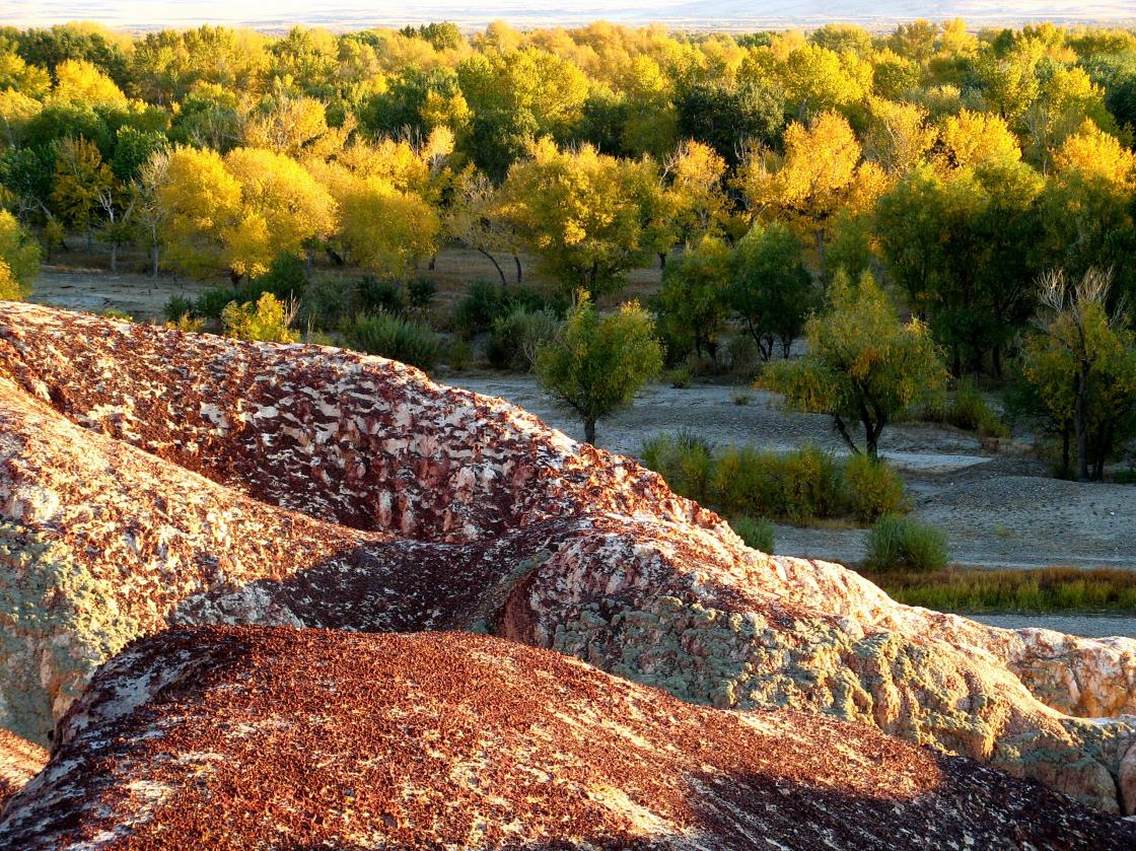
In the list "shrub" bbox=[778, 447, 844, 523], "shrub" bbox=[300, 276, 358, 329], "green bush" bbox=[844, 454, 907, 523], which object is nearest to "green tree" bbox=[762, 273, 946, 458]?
"shrub" bbox=[778, 447, 844, 523]

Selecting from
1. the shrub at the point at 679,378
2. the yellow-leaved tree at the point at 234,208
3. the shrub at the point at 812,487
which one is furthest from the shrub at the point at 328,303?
the shrub at the point at 812,487

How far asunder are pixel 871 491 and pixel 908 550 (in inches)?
241

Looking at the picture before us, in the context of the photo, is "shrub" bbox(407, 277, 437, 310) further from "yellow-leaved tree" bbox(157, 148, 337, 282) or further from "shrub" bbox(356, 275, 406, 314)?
"yellow-leaved tree" bbox(157, 148, 337, 282)

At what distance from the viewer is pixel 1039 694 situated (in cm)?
1243

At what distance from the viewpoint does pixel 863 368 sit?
132 ft

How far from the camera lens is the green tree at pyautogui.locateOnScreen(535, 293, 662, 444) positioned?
142ft

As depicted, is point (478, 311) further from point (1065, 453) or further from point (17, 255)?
point (1065, 453)

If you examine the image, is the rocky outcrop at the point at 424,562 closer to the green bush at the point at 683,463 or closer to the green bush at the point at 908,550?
the green bush at the point at 908,550

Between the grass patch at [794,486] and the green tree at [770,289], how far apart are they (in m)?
15.9

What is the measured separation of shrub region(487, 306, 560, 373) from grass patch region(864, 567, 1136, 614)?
2841 centimetres

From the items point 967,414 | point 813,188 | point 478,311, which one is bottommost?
point 478,311

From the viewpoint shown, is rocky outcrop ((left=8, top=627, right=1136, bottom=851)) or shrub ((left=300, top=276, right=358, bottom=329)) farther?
shrub ((left=300, top=276, right=358, bottom=329))

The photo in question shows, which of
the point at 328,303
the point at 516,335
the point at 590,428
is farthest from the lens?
the point at 328,303

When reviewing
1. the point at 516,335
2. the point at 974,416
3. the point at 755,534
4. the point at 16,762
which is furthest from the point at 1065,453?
the point at 16,762
